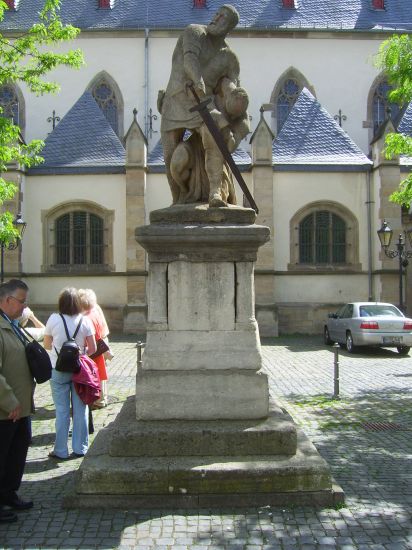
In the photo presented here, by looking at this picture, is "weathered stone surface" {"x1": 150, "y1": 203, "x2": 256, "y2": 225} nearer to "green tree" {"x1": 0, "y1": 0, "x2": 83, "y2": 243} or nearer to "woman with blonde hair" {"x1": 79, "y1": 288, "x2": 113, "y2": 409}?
"woman with blonde hair" {"x1": 79, "y1": 288, "x2": 113, "y2": 409}

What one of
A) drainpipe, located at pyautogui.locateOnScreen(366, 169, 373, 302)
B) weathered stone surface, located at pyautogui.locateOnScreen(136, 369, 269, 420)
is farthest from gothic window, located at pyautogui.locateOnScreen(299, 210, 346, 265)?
weathered stone surface, located at pyautogui.locateOnScreen(136, 369, 269, 420)

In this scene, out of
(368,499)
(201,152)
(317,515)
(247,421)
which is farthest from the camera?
(201,152)

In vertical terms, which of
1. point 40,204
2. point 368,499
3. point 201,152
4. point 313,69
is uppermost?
point 313,69

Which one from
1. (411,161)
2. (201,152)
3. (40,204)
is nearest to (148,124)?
(40,204)

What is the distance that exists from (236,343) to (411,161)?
19.1 metres

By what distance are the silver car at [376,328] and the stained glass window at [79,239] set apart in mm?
9773

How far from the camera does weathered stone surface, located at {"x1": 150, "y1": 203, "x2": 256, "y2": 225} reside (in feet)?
16.9

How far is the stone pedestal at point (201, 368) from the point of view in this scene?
466 cm

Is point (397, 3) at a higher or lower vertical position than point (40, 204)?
higher

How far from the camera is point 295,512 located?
425 cm

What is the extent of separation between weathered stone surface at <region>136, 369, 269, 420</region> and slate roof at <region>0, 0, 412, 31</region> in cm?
2491

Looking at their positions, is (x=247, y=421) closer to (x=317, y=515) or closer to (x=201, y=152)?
(x=317, y=515)

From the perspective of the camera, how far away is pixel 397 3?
96.3ft

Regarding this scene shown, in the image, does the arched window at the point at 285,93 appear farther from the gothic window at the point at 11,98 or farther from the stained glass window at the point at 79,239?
the gothic window at the point at 11,98
